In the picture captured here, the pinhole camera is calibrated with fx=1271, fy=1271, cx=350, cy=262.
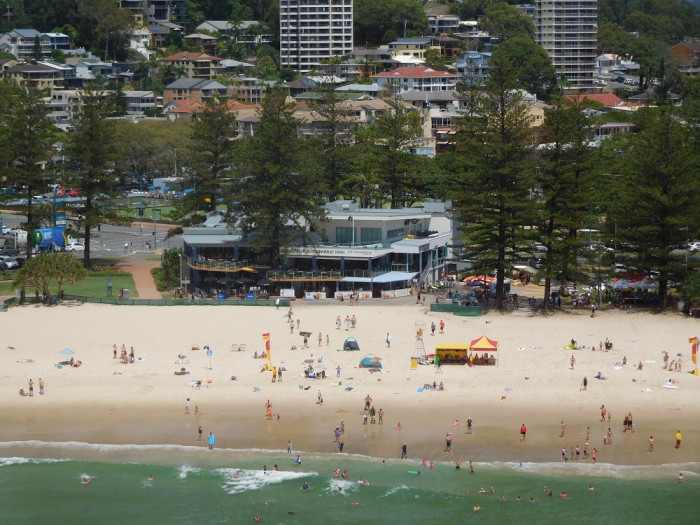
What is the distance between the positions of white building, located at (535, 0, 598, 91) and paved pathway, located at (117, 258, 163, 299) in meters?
118

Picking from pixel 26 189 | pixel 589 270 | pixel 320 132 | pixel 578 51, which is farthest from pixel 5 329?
pixel 578 51

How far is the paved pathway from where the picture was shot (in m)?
74.0

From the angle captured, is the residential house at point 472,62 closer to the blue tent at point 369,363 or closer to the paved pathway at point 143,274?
the paved pathway at point 143,274

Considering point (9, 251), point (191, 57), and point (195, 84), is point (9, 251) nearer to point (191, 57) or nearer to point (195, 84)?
point (195, 84)

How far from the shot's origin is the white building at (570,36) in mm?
191500

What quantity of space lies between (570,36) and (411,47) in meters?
24.1

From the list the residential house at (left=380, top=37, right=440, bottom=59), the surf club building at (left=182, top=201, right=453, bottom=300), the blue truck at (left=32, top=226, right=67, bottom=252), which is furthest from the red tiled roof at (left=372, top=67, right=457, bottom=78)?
the surf club building at (left=182, top=201, right=453, bottom=300)

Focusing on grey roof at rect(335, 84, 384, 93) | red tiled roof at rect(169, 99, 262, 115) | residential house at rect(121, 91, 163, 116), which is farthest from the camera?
residential house at rect(121, 91, 163, 116)

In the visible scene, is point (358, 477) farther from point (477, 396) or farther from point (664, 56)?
point (664, 56)

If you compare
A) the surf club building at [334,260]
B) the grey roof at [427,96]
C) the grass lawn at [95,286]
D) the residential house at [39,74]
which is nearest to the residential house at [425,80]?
the grey roof at [427,96]

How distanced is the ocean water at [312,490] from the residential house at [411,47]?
148m

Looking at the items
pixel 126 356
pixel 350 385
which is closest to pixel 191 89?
pixel 126 356

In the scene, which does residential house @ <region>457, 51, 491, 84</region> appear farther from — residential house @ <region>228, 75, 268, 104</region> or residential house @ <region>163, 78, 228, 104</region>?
residential house @ <region>163, 78, 228, 104</region>

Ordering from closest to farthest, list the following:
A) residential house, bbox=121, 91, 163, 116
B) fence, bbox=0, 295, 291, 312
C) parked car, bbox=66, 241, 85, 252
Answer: fence, bbox=0, 295, 291, 312 < parked car, bbox=66, 241, 85, 252 < residential house, bbox=121, 91, 163, 116
